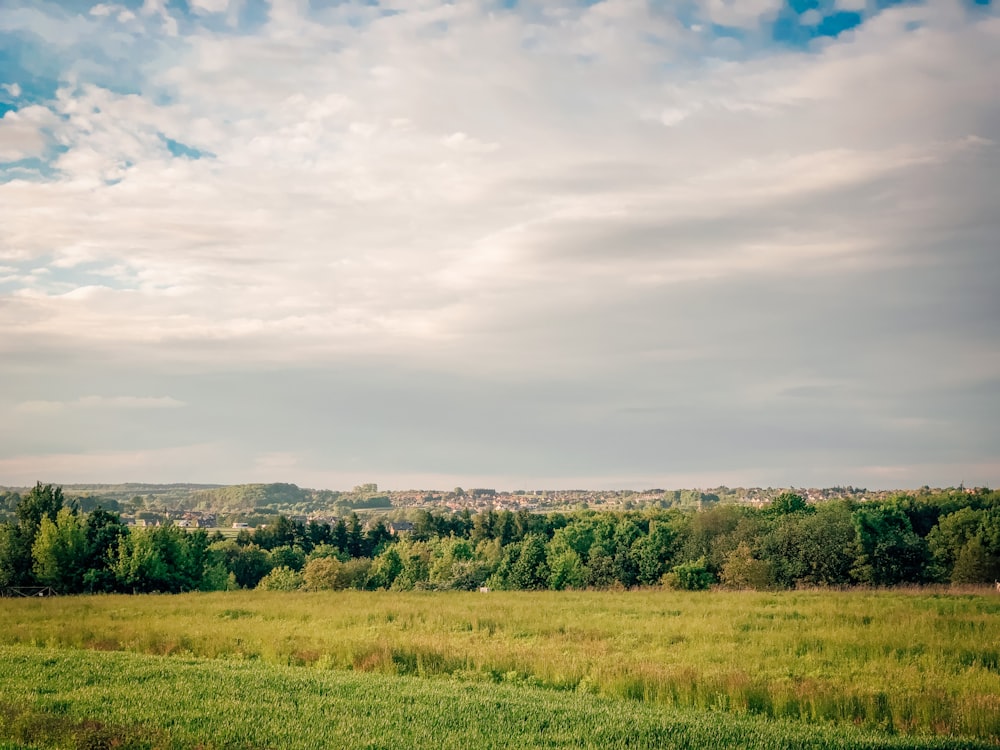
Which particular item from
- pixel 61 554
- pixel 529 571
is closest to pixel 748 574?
pixel 529 571

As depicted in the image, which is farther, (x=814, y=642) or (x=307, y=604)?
(x=307, y=604)

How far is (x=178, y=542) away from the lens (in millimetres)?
63219

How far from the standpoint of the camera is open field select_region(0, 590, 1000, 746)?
50.0ft

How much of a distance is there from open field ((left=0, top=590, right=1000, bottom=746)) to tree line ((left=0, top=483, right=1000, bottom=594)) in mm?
19935

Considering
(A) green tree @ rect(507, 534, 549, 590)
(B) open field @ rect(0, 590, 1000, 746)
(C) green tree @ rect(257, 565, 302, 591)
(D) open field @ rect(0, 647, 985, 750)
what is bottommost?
(C) green tree @ rect(257, 565, 302, 591)

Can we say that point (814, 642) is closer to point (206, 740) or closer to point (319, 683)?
point (319, 683)

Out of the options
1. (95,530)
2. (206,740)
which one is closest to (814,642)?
(206,740)

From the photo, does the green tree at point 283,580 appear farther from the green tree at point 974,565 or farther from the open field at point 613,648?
the green tree at point 974,565

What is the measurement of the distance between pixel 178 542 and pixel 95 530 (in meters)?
8.06

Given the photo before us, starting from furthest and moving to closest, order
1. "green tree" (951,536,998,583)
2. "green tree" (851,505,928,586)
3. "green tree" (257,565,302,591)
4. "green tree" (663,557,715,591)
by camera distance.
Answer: "green tree" (257,565,302,591)
"green tree" (951,536,998,583)
"green tree" (851,505,928,586)
"green tree" (663,557,715,591)

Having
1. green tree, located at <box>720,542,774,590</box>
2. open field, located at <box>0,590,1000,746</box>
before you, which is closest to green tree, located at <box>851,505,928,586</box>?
green tree, located at <box>720,542,774,590</box>

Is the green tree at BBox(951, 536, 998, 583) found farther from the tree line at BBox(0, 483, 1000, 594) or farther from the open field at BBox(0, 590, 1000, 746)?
the open field at BBox(0, 590, 1000, 746)

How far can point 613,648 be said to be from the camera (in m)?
23.1

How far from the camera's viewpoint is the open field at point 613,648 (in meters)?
15.2
